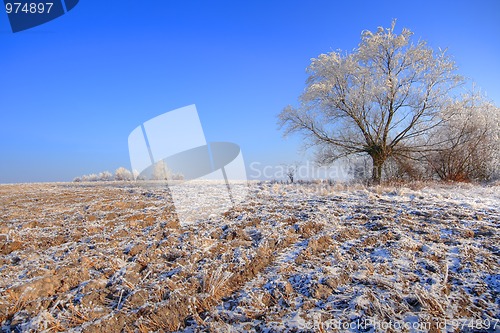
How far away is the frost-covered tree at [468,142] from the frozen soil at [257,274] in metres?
9.29

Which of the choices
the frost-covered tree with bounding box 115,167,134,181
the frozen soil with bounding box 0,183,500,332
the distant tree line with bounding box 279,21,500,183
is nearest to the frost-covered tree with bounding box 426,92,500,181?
the distant tree line with bounding box 279,21,500,183

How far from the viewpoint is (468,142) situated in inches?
506

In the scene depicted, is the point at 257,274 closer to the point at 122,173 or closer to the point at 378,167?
the point at 378,167

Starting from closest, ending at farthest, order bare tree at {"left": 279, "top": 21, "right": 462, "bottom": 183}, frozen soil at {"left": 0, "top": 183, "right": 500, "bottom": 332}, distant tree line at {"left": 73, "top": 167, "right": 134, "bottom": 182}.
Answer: frozen soil at {"left": 0, "top": 183, "right": 500, "bottom": 332} < bare tree at {"left": 279, "top": 21, "right": 462, "bottom": 183} < distant tree line at {"left": 73, "top": 167, "right": 134, "bottom": 182}

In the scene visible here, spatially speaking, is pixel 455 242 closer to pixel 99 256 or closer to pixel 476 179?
pixel 99 256

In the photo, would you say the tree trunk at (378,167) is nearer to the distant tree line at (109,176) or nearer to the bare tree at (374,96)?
the bare tree at (374,96)

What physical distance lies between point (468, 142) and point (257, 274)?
15.5 m

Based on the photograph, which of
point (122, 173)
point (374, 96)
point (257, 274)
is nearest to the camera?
point (257, 274)

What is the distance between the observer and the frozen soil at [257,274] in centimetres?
209

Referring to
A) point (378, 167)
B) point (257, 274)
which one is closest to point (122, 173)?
point (378, 167)

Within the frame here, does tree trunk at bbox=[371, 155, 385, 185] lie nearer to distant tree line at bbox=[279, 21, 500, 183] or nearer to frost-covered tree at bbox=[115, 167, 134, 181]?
distant tree line at bbox=[279, 21, 500, 183]

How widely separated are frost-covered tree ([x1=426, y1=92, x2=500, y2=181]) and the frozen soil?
9.29 meters

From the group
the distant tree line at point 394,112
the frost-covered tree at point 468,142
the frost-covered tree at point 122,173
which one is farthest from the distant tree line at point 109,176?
the frost-covered tree at point 468,142

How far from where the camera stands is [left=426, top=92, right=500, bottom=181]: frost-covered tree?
474 inches
